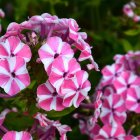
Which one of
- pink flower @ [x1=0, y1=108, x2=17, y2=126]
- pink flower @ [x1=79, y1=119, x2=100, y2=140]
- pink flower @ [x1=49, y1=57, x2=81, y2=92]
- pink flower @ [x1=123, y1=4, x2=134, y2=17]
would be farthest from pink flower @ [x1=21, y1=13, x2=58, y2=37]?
pink flower @ [x1=123, y1=4, x2=134, y2=17]

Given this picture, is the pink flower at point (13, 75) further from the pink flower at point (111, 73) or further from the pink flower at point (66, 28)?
the pink flower at point (111, 73)

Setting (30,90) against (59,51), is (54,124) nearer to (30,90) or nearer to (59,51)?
(30,90)

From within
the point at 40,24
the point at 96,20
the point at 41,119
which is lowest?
the point at 96,20

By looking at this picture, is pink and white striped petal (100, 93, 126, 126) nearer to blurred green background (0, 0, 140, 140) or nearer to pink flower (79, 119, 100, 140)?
pink flower (79, 119, 100, 140)

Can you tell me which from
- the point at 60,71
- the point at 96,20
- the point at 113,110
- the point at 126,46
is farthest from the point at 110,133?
the point at 96,20

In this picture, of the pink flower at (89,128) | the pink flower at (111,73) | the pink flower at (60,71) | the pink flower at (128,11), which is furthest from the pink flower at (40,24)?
the pink flower at (128,11)

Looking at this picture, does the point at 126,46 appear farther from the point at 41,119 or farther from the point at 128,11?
the point at 41,119
